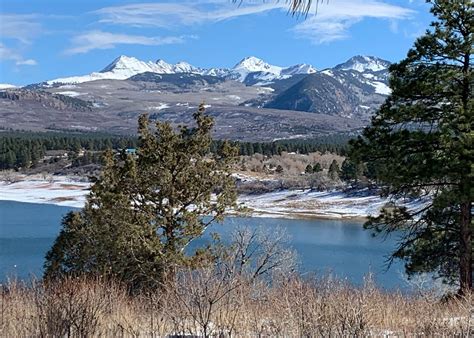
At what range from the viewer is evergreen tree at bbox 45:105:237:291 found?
14188 mm

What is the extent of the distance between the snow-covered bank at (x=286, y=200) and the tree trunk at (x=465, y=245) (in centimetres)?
4075

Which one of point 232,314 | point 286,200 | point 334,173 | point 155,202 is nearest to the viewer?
point 232,314

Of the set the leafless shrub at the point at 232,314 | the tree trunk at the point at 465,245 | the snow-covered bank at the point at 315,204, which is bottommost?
the snow-covered bank at the point at 315,204

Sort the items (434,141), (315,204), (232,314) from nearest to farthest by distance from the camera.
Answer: (232,314)
(434,141)
(315,204)

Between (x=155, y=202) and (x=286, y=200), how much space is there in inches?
2098

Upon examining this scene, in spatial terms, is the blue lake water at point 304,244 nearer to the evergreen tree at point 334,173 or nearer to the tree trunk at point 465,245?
the tree trunk at point 465,245

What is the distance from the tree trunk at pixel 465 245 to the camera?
1147 centimetres

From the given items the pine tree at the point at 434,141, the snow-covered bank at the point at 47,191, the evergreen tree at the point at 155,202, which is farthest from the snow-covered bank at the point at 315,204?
the pine tree at the point at 434,141

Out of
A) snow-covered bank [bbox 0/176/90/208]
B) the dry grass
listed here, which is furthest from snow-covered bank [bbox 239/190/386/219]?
the dry grass

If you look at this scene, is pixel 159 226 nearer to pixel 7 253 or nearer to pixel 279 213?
pixel 7 253

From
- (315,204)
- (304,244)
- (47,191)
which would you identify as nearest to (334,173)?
(315,204)

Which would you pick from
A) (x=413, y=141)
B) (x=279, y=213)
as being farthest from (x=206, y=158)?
(x=279, y=213)

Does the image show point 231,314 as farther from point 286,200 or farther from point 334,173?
point 334,173

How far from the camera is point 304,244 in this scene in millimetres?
40062
